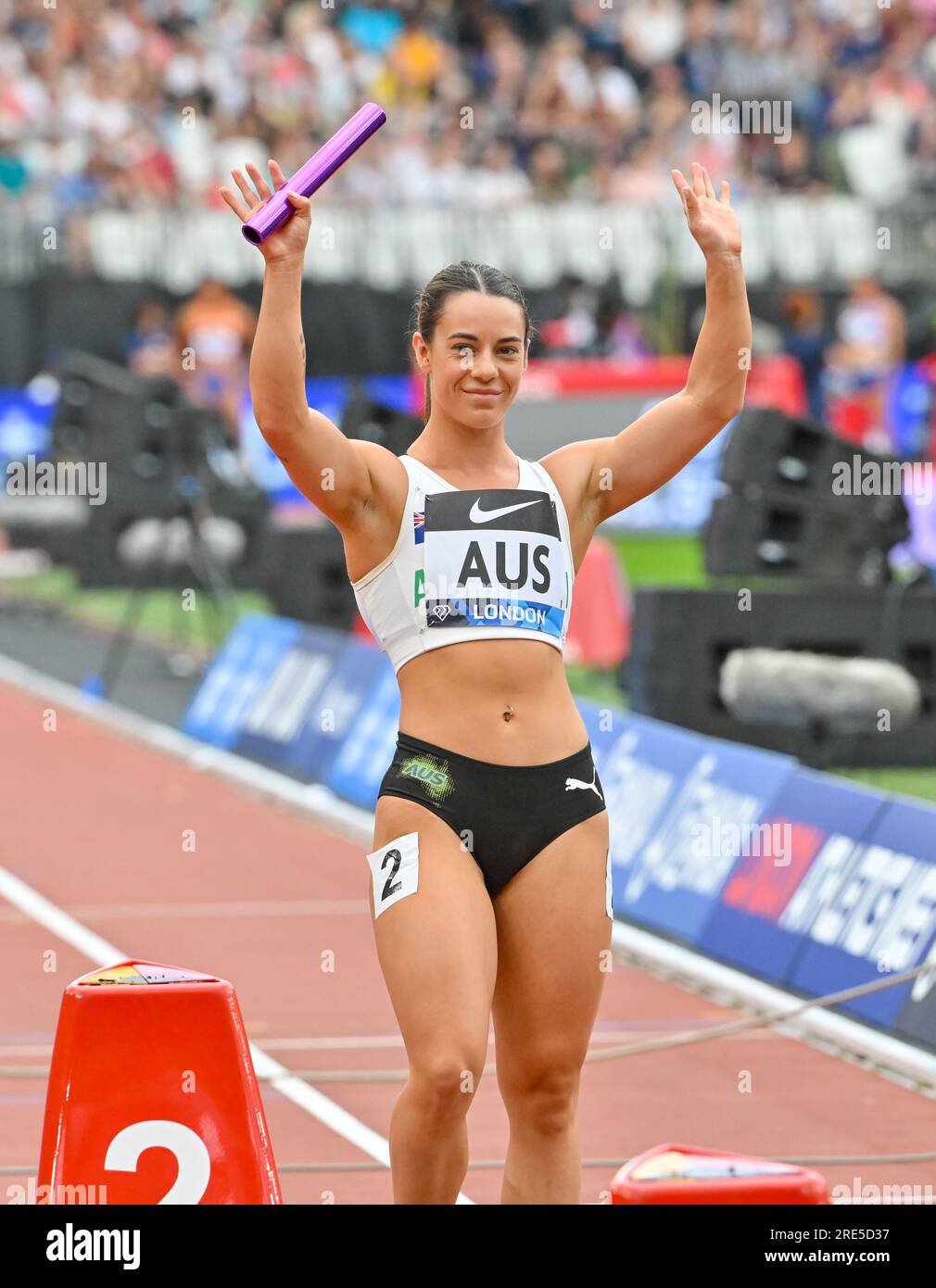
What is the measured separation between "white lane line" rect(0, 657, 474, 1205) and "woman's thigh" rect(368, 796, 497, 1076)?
116cm

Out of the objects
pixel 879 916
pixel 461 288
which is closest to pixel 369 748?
pixel 879 916

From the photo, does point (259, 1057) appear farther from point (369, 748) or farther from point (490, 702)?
point (369, 748)

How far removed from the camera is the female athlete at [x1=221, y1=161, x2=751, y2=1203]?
4.84 meters

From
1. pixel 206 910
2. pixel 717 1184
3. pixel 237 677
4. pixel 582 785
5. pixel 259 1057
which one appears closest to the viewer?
pixel 717 1184

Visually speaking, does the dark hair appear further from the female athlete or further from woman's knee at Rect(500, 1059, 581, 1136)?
woman's knee at Rect(500, 1059, 581, 1136)

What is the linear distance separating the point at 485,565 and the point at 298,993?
14.6ft

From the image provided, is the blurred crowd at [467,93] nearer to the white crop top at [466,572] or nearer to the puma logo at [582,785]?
the white crop top at [466,572]

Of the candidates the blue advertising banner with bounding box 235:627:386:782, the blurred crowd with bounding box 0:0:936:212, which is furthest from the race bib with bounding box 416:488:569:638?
the blurred crowd with bounding box 0:0:936:212

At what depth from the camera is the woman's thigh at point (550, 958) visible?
4945 millimetres

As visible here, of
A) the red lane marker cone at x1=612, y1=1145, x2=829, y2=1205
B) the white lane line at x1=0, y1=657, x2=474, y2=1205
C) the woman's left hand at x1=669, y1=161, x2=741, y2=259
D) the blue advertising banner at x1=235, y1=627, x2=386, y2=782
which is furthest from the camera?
the blue advertising banner at x1=235, y1=627, x2=386, y2=782

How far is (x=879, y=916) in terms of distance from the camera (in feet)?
28.2

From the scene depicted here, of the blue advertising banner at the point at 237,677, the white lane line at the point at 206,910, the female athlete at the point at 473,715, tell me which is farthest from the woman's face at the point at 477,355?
the blue advertising banner at the point at 237,677

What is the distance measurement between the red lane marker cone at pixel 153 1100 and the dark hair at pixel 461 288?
1517 millimetres

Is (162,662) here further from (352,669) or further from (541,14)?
(541,14)
